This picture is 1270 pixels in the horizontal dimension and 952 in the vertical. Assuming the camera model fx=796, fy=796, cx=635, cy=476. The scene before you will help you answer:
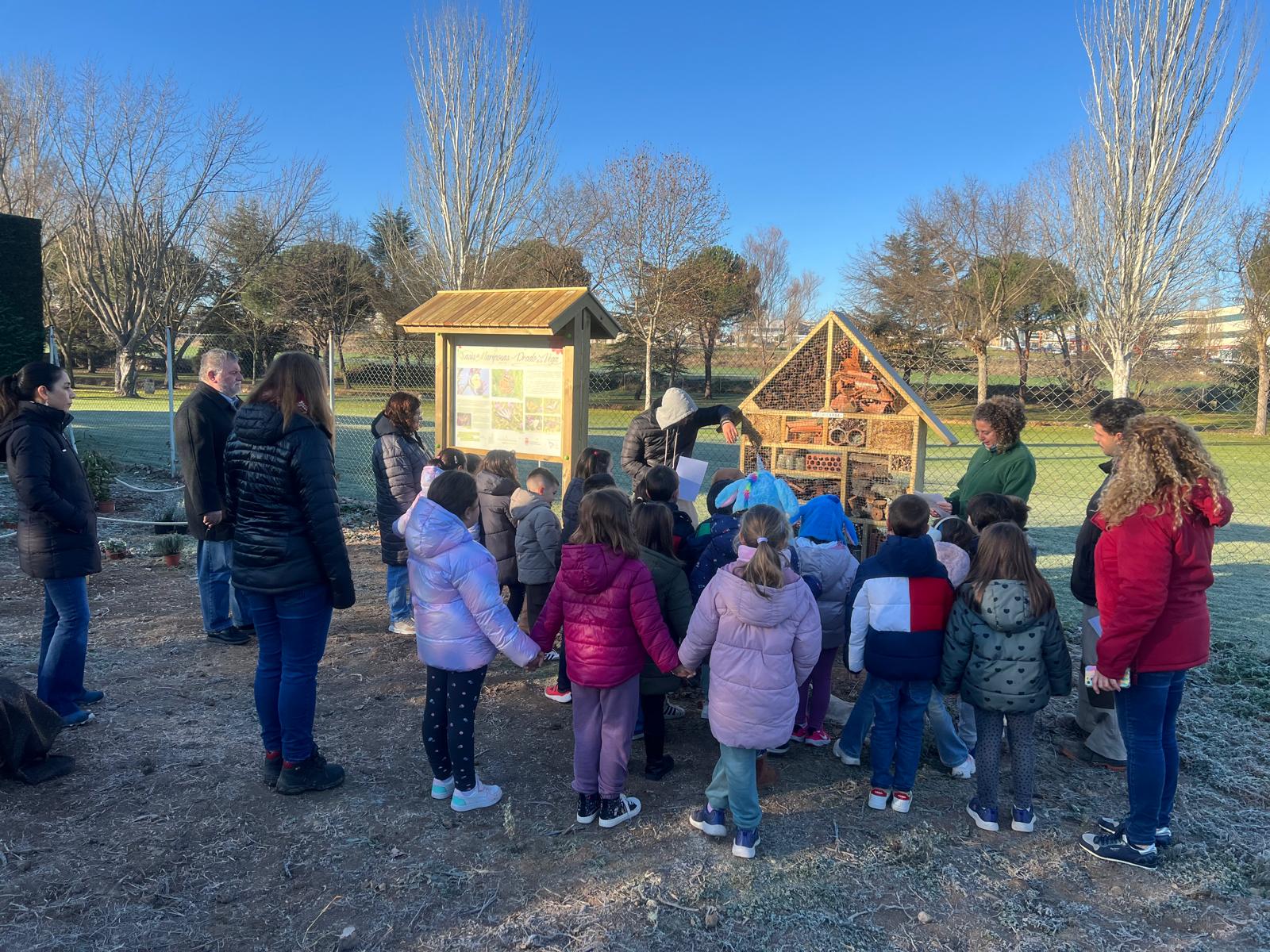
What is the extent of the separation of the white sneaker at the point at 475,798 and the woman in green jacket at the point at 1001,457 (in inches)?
109

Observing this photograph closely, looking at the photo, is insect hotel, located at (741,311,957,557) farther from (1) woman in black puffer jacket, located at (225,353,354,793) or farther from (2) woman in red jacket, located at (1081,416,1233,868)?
(1) woman in black puffer jacket, located at (225,353,354,793)

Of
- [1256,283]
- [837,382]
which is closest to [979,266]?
[1256,283]

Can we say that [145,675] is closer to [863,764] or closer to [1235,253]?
[863,764]

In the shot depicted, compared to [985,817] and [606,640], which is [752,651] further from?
[985,817]

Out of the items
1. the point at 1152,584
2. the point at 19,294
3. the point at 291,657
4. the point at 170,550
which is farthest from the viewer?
the point at 19,294

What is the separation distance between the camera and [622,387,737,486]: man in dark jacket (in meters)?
5.57

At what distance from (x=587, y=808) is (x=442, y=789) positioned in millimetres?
655

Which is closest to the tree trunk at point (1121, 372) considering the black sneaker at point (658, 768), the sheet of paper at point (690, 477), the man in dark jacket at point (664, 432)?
the man in dark jacket at point (664, 432)

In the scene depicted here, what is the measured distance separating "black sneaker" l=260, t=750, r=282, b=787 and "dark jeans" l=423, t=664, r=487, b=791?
75cm

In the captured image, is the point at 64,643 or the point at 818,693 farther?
the point at 818,693

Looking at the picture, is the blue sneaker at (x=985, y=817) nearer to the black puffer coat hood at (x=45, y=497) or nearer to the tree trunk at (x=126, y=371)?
the black puffer coat hood at (x=45, y=497)

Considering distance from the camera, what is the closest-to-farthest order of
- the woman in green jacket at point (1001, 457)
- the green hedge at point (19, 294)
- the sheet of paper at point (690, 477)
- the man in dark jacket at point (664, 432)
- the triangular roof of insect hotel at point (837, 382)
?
the woman in green jacket at point (1001, 457) → the sheet of paper at point (690, 477) → the man in dark jacket at point (664, 432) → the triangular roof of insect hotel at point (837, 382) → the green hedge at point (19, 294)

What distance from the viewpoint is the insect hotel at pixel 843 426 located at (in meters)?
5.71

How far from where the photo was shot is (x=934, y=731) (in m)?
3.90
